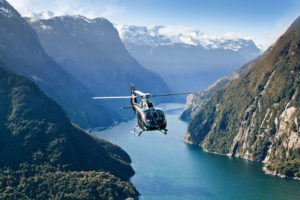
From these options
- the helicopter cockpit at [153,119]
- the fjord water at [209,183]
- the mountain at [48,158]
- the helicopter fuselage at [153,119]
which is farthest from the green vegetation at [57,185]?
the helicopter cockpit at [153,119]

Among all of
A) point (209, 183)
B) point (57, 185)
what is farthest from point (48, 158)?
point (209, 183)

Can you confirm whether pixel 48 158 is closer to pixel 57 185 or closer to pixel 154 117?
pixel 57 185

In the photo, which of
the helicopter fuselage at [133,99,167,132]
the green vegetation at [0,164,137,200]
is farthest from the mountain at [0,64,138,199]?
the helicopter fuselage at [133,99,167,132]

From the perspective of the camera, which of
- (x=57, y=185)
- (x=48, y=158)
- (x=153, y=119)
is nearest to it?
(x=153, y=119)

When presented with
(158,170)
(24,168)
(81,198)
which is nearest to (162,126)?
(81,198)

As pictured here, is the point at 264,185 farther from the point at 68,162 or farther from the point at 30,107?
the point at 30,107

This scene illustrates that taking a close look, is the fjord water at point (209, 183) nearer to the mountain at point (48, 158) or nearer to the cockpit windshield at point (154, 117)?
the mountain at point (48, 158)

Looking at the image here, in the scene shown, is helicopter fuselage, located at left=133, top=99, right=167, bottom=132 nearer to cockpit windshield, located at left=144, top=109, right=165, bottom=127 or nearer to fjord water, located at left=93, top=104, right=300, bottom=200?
cockpit windshield, located at left=144, top=109, right=165, bottom=127
